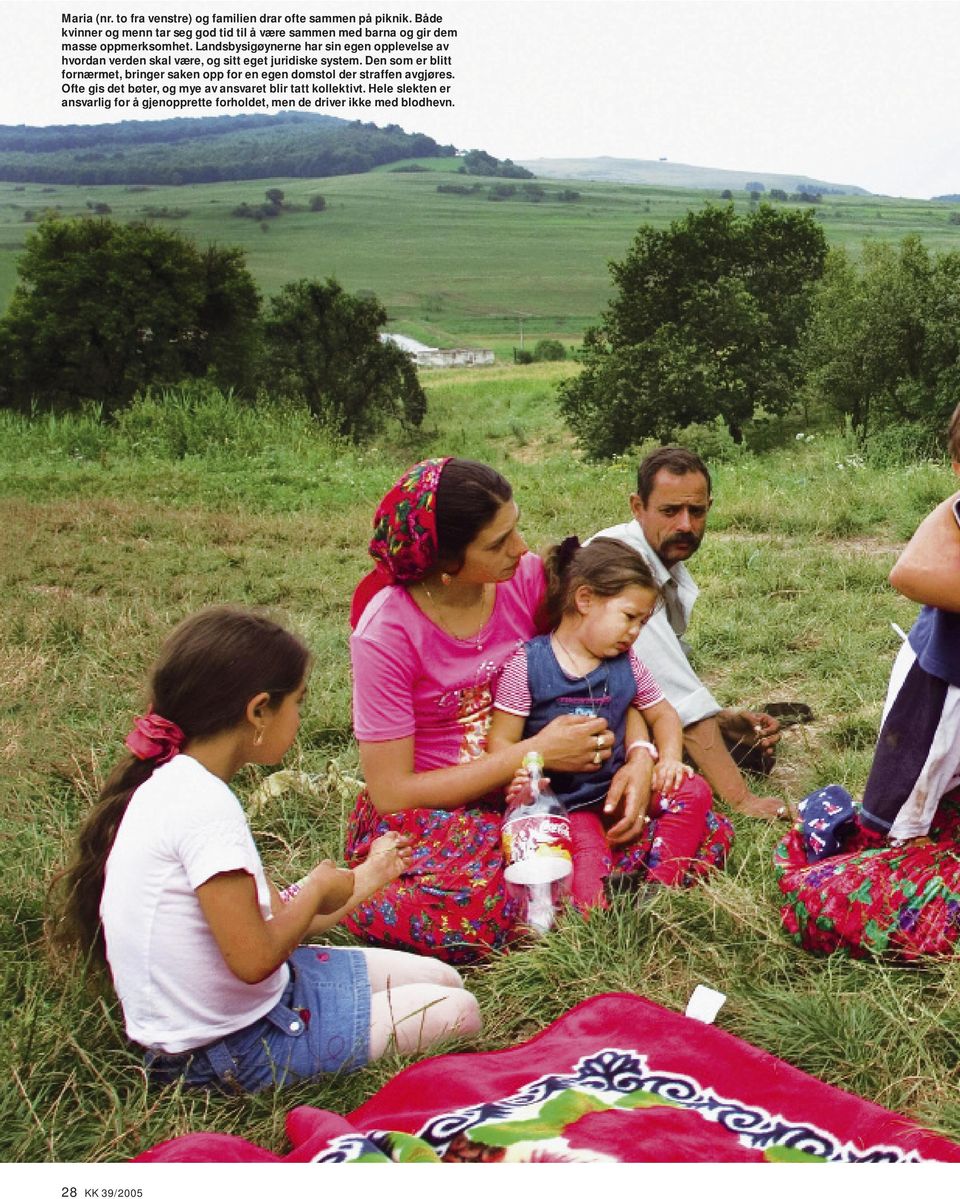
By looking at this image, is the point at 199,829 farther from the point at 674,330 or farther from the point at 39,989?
the point at 674,330

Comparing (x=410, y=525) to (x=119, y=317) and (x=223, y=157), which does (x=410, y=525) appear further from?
(x=223, y=157)

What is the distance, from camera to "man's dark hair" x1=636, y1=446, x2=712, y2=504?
3.55 metres

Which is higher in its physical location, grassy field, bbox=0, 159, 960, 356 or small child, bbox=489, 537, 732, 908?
grassy field, bbox=0, 159, 960, 356

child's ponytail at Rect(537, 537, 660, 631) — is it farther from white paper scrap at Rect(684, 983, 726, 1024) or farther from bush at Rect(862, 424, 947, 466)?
bush at Rect(862, 424, 947, 466)

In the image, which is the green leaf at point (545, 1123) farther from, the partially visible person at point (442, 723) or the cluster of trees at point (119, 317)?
the cluster of trees at point (119, 317)

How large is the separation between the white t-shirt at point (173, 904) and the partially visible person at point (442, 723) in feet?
2.16

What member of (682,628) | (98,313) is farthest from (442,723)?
(98,313)

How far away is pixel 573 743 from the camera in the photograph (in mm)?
2799

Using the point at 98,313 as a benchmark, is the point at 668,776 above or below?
below

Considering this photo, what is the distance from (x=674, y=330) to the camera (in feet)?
76.9

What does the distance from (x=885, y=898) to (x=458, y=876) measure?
955mm

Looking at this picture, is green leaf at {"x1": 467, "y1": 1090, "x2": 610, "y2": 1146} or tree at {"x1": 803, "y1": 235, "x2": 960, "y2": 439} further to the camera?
tree at {"x1": 803, "y1": 235, "x2": 960, "y2": 439}

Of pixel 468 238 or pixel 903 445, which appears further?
pixel 468 238

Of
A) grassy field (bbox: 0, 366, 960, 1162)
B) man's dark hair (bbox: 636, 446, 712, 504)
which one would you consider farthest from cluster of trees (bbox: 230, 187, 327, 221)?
man's dark hair (bbox: 636, 446, 712, 504)
